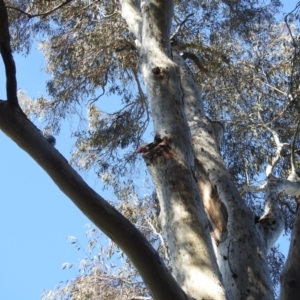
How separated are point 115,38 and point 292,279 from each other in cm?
584

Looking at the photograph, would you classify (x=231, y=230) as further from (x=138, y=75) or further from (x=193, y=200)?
(x=138, y=75)

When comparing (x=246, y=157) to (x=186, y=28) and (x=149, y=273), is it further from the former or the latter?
(x=149, y=273)

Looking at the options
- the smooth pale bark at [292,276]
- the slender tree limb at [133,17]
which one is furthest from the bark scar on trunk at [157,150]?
the slender tree limb at [133,17]

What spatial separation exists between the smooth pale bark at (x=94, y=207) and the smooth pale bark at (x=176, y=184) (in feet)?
1.42

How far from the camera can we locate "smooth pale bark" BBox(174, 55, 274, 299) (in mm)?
3105

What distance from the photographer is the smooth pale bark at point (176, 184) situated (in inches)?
107

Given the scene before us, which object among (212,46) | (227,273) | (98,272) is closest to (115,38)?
(212,46)

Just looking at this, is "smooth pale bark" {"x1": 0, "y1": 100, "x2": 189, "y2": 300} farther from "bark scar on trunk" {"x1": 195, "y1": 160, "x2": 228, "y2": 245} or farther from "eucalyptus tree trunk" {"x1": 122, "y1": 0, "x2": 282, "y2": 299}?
"bark scar on trunk" {"x1": 195, "y1": 160, "x2": 228, "y2": 245}

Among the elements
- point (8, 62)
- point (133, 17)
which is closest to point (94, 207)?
point (8, 62)

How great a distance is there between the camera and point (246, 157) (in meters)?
7.27

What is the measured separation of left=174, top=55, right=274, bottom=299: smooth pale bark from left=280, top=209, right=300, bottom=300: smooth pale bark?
906 mm

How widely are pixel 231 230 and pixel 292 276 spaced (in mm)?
1370

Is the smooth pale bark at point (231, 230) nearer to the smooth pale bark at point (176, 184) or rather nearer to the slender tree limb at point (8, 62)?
the smooth pale bark at point (176, 184)

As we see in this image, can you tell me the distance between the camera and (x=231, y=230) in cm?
345
